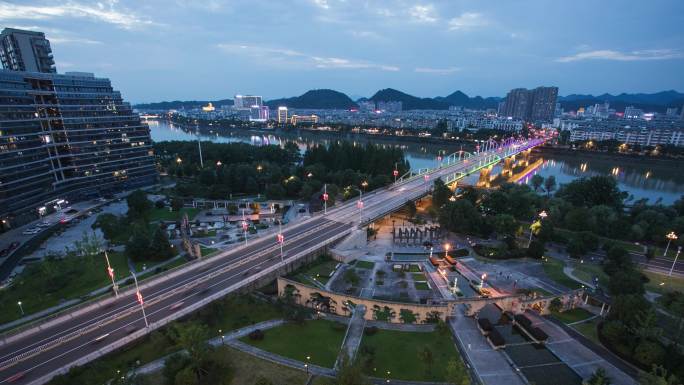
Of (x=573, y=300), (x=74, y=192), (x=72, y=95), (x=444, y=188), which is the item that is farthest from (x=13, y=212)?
(x=573, y=300)

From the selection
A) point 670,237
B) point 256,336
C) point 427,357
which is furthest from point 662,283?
point 256,336

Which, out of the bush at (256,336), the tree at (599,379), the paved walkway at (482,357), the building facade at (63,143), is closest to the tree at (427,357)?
the paved walkway at (482,357)

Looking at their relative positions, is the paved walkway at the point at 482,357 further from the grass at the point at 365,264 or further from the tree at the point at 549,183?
the tree at the point at 549,183

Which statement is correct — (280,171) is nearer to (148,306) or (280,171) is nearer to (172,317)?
(148,306)

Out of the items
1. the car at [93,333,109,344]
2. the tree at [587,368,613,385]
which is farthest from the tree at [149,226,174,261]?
the tree at [587,368,613,385]

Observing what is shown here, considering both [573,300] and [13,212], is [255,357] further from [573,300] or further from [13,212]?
[13,212]
